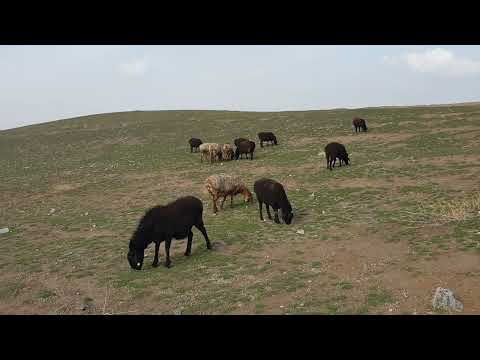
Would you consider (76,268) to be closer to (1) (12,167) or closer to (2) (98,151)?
(1) (12,167)

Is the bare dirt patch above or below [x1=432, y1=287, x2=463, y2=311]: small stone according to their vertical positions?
above

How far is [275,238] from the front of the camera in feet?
39.9

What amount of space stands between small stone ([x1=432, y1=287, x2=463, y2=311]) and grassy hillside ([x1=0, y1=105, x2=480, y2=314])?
0.53 feet

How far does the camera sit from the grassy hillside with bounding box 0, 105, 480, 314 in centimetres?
827

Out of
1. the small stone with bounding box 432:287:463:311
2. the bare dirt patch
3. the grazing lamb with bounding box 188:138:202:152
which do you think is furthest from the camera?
the grazing lamb with bounding box 188:138:202:152

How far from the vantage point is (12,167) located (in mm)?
35781

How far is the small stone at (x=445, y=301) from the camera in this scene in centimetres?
667

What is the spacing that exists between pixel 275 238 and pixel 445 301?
6.01 m

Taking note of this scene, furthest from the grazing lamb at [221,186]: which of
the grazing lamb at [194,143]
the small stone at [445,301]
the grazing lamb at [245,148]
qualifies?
the grazing lamb at [194,143]

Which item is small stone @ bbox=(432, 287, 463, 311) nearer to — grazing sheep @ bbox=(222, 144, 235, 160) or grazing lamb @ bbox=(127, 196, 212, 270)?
grazing lamb @ bbox=(127, 196, 212, 270)

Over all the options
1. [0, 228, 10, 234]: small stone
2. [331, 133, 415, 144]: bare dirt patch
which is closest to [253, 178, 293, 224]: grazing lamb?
[0, 228, 10, 234]: small stone

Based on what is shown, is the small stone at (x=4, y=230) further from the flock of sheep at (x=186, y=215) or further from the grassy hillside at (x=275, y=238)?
the flock of sheep at (x=186, y=215)

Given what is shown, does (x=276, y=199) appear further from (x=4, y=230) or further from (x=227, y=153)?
(x=227, y=153)
